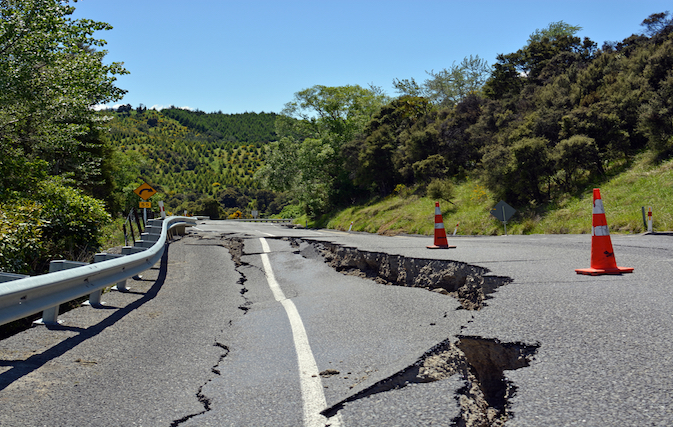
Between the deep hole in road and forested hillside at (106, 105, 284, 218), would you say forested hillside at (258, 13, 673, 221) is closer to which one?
the deep hole in road

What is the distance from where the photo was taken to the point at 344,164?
135 ft

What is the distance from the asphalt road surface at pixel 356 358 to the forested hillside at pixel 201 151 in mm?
83963

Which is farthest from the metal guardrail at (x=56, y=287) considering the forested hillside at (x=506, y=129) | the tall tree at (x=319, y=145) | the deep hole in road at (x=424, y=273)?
the tall tree at (x=319, y=145)

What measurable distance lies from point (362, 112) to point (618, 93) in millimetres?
27437

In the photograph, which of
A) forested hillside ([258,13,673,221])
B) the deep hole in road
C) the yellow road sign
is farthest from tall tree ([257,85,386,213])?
the deep hole in road

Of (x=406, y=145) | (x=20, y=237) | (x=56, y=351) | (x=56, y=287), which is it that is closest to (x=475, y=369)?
(x=56, y=351)

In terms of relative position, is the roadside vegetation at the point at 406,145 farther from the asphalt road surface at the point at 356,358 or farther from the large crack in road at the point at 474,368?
the large crack in road at the point at 474,368

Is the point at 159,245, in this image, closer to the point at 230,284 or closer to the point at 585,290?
the point at 230,284

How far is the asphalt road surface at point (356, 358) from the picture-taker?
8.92ft

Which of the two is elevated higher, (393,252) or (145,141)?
(145,141)

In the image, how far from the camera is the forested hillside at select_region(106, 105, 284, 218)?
360 ft

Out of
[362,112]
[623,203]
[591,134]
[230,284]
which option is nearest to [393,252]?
[230,284]

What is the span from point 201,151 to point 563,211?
14282cm

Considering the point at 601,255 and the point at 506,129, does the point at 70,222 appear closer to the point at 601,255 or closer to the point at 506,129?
the point at 601,255
